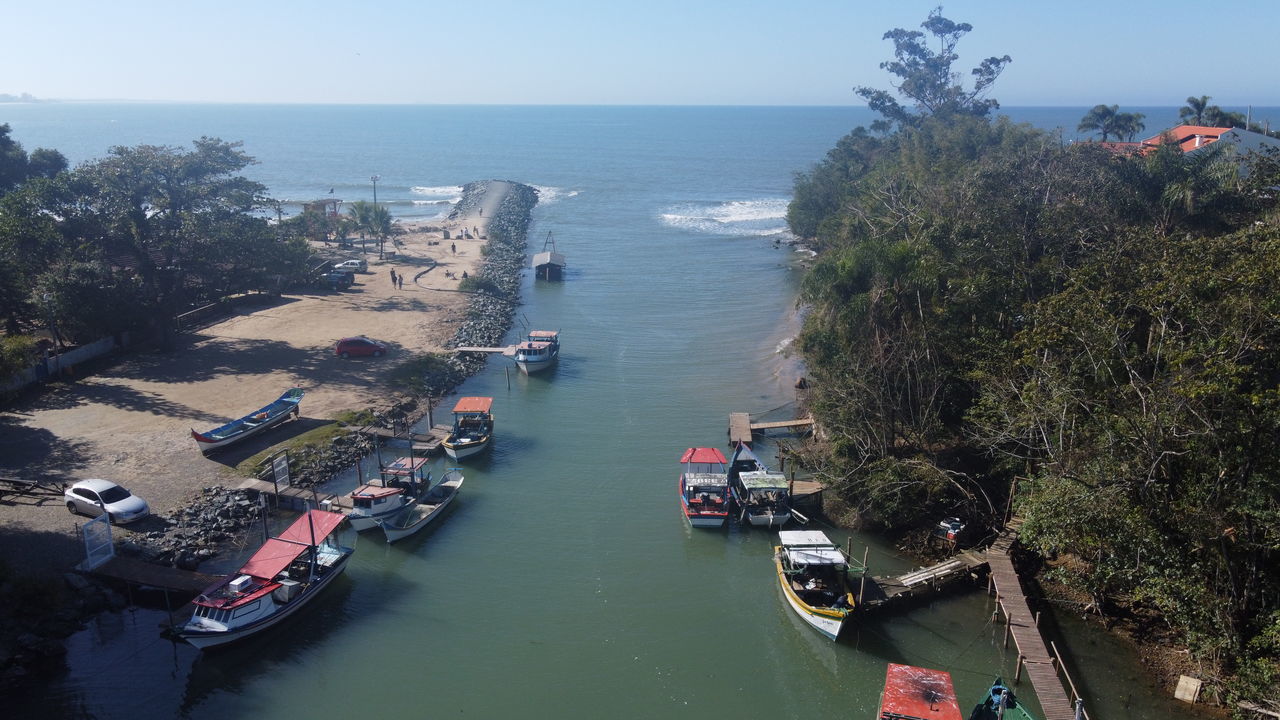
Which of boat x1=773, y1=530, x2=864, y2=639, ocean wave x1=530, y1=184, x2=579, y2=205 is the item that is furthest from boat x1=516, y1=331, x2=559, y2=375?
ocean wave x1=530, y1=184, x2=579, y2=205

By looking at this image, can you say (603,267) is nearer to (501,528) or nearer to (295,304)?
(295,304)

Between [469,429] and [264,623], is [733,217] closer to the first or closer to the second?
[469,429]

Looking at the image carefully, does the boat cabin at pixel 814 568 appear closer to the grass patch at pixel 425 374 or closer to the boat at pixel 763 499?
the boat at pixel 763 499

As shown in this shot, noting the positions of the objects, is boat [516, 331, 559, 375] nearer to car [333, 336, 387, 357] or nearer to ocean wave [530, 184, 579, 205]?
car [333, 336, 387, 357]

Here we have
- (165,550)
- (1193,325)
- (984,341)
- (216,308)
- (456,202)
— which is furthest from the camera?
(456,202)

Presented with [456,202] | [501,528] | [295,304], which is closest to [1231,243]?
[501,528]

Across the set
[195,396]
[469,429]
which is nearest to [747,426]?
[469,429]
